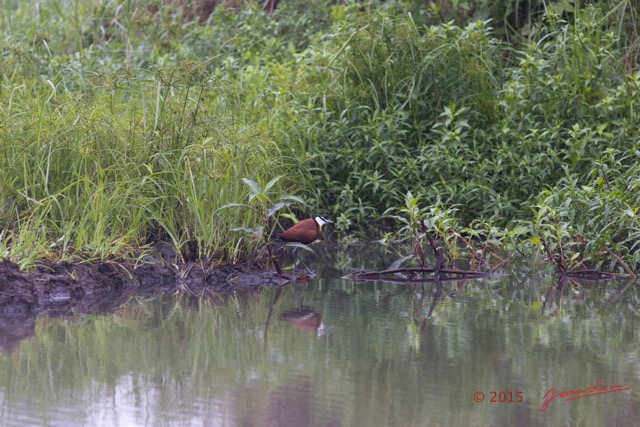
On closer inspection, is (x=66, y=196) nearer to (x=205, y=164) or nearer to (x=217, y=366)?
(x=205, y=164)

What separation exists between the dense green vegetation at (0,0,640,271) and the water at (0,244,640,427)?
0.64 meters

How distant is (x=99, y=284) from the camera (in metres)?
5.25

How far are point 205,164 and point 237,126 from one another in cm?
88

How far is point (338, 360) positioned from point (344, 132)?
3.58 meters

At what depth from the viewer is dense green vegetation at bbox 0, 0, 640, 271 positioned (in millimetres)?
5656

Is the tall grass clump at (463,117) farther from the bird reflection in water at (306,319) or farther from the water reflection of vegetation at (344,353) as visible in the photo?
the bird reflection in water at (306,319)

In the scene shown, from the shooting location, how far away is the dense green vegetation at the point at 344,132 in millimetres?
5656

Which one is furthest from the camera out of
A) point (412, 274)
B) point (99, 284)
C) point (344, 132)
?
point (344, 132)

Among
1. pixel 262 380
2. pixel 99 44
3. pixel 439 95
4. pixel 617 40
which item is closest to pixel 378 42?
pixel 439 95

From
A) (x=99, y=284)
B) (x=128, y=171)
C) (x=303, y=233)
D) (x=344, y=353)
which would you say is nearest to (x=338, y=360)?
(x=344, y=353)
